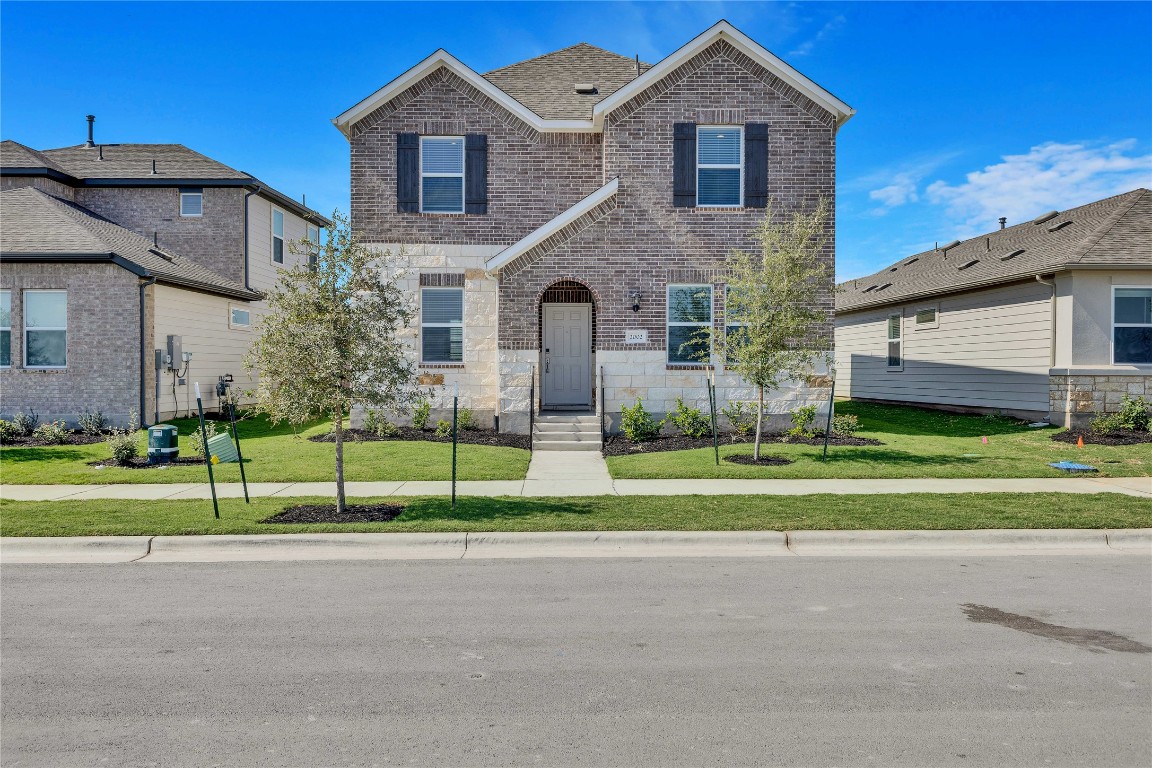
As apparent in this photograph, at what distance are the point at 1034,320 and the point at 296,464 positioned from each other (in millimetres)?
17001

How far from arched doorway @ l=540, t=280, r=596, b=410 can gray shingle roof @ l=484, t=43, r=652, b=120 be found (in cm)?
443

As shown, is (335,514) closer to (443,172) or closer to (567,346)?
(567,346)

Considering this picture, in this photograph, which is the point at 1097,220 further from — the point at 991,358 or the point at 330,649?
the point at 330,649

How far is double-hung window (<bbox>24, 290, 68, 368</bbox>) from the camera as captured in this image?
1759cm

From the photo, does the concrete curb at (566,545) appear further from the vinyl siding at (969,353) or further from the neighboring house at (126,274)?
the vinyl siding at (969,353)

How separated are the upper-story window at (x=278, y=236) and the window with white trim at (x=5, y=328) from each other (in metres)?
8.95

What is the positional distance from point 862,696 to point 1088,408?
625 inches

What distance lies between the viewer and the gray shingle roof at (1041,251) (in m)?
16.7

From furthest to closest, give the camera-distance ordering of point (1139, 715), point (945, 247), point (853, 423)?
1. point (945, 247)
2. point (853, 423)
3. point (1139, 715)

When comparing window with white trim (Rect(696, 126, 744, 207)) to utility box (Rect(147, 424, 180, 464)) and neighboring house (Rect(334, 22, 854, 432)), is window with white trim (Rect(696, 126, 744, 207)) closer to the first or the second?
neighboring house (Rect(334, 22, 854, 432))

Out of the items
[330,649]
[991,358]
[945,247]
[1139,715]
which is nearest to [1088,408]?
[991,358]

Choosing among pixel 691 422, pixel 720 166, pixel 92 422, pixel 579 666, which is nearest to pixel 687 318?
pixel 691 422

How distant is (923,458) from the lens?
44.4ft

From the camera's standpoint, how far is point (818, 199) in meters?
17.0
